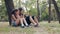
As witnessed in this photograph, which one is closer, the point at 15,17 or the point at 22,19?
the point at 22,19

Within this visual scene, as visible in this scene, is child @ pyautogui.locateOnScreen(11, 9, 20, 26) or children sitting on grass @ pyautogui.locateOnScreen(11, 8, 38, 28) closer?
children sitting on grass @ pyautogui.locateOnScreen(11, 8, 38, 28)

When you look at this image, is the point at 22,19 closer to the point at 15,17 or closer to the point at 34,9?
the point at 15,17

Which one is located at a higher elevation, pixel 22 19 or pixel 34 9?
pixel 22 19

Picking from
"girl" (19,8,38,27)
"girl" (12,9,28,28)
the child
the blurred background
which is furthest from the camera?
the blurred background

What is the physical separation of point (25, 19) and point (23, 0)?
3724 cm

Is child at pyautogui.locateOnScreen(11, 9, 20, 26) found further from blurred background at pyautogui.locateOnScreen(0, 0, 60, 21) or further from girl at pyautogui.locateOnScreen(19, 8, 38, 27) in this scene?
blurred background at pyautogui.locateOnScreen(0, 0, 60, 21)

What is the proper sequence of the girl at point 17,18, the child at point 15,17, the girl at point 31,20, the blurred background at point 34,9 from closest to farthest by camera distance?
1. the girl at point 17,18
2. the girl at point 31,20
3. the child at point 15,17
4. the blurred background at point 34,9

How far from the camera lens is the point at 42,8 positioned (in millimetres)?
46812

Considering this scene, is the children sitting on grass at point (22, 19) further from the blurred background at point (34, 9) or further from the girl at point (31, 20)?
the blurred background at point (34, 9)

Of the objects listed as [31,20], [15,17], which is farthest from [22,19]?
[15,17]

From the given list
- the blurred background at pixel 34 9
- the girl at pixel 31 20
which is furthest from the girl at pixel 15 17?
the blurred background at pixel 34 9

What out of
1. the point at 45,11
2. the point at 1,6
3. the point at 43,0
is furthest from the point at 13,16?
the point at 45,11

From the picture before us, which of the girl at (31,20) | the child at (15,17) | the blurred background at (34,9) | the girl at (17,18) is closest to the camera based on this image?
the girl at (17,18)

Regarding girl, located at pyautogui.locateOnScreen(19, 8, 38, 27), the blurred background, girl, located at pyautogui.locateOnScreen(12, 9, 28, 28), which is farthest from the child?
the blurred background
